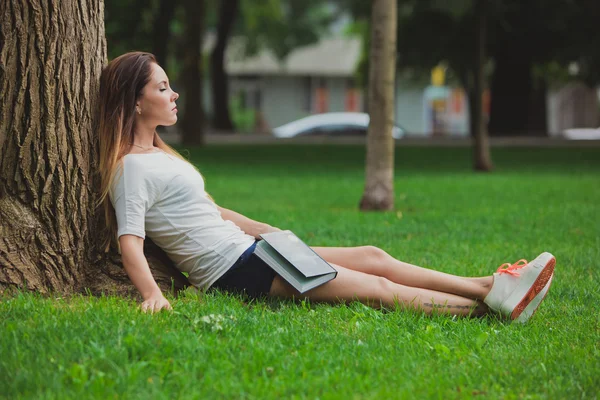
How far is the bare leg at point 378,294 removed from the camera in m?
4.96

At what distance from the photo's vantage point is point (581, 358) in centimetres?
423

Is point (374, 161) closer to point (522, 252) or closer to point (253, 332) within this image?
point (522, 252)

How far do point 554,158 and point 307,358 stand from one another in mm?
20153

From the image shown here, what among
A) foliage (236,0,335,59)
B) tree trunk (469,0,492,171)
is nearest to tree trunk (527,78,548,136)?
foliage (236,0,335,59)

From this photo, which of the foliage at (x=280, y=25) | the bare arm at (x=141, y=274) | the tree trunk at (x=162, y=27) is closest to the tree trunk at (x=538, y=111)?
the foliage at (x=280, y=25)

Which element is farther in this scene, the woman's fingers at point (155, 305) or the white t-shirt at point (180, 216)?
the white t-shirt at point (180, 216)

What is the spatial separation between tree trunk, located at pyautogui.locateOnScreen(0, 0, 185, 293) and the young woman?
0.46 ft

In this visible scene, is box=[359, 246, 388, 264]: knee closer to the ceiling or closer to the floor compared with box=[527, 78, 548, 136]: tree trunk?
closer to the floor

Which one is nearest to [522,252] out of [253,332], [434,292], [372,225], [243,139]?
[372,225]

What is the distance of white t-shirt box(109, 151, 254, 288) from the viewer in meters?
4.80

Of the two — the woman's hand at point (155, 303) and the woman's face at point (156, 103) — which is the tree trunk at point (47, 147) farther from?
the woman's hand at point (155, 303)

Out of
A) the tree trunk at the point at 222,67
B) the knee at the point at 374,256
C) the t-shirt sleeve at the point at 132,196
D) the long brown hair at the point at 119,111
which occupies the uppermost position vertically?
the tree trunk at the point at 222,67

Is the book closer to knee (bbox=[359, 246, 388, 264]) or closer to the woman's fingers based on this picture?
knee (bbox=[359, 246, 388, 264])

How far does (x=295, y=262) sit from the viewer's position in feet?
15.6
